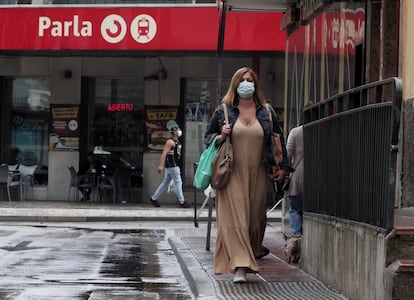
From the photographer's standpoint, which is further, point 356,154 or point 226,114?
point 226,114

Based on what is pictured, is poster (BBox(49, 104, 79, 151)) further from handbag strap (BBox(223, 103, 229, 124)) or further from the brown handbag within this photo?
the brown handbag

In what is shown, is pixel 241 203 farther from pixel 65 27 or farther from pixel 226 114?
pixel 65 27

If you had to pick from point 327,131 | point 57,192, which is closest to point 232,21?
point 57,192

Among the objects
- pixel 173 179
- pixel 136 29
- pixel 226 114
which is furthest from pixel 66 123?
pixel 226 114

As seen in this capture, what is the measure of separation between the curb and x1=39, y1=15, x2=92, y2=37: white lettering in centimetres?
759

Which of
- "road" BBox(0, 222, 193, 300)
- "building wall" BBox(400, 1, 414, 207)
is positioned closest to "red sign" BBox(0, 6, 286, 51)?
"road" BBox(0, 222, 193, 300)

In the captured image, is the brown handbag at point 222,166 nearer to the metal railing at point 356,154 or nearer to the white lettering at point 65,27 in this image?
the metal railing at point 356,154

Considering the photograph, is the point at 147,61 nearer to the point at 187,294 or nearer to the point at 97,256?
the point at 97,256

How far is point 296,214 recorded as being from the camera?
9.28 meters

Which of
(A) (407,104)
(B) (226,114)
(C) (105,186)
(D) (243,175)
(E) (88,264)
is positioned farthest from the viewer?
(C) (105,186)

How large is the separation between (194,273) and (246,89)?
2.12 meters

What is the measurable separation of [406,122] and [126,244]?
5.95 meters

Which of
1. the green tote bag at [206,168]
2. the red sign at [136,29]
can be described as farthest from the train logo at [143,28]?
the green tote bag at [206,168]

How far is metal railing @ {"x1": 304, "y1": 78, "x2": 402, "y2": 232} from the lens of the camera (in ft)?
17.3
